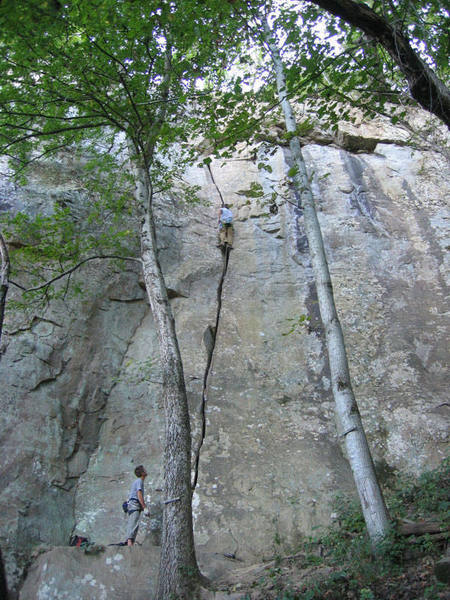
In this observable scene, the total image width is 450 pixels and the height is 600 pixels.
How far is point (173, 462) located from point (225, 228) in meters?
8.60

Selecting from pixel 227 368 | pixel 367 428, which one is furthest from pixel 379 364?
pixel 227 368

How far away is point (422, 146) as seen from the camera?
16.2 meters

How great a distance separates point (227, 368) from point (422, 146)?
11055 millimetres

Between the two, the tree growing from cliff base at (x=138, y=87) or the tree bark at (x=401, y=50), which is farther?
the tree growing from cliff base at (x=138, y=87)

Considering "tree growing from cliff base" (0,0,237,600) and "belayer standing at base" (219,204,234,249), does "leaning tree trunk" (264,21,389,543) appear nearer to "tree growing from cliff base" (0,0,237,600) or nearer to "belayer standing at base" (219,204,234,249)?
"tree growing from cliff base" (0,0,237,600)

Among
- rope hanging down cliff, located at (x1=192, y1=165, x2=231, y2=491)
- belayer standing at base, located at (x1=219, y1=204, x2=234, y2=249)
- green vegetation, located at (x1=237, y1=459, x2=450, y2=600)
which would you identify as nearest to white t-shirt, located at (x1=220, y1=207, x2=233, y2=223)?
belayer standing at base, located at (x1=219, y1=204, x2=234, y2=249)

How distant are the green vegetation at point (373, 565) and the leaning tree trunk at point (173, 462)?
0.89 m

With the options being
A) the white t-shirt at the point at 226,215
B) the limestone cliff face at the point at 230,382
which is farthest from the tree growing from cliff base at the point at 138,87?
the white t-shirt at the point at 226,215

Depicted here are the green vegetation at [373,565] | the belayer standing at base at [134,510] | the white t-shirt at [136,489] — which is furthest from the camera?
the white t-shirt at [136,489]

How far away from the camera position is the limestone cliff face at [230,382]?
821cm

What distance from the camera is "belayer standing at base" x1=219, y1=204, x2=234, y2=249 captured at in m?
13.6

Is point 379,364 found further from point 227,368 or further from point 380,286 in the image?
point 227,368

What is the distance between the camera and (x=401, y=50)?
4691mm

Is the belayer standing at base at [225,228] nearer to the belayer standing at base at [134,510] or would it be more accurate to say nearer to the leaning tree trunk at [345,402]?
the leaning tree trunk at [345,402]
